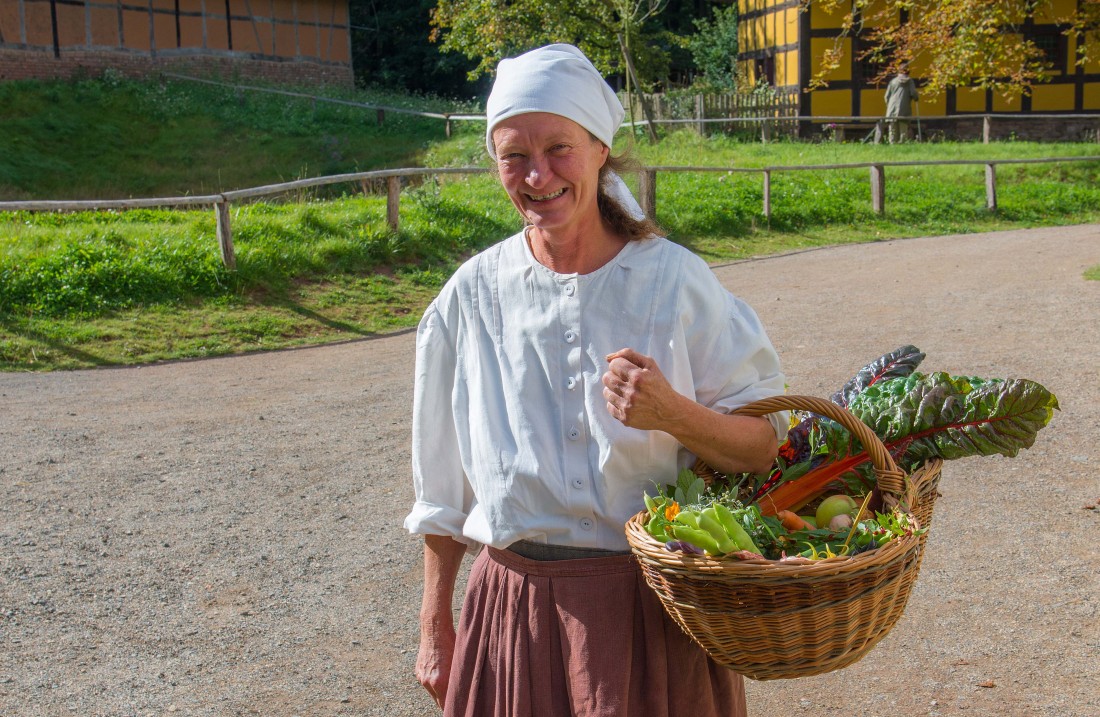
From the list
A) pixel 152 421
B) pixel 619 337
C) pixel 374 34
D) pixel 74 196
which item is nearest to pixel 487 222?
pixel 152 421

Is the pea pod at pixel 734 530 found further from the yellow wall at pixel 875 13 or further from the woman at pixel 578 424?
the yellow wall at pixel 875 13

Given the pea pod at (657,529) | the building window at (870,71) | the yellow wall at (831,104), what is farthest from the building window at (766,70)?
the pea pod at (657,529)

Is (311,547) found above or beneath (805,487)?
beneath

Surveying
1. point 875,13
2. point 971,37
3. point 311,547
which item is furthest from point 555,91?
point 875,13

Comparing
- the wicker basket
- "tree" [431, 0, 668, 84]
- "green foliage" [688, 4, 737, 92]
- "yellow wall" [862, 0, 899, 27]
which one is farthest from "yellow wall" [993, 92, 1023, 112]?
the wicker basket

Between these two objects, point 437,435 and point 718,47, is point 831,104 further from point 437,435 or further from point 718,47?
point 437,435

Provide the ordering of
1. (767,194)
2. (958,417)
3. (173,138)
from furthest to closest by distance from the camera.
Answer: (173,138) → (767,194) → (958,417)

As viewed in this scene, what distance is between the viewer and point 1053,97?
25344 mm

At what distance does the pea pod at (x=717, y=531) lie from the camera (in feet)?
5.36

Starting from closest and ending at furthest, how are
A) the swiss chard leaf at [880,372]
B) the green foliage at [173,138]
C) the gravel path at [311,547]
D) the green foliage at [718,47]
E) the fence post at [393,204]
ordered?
the swiss chard leaf at [880,372], the gravel path at [311,547], the fence post at [393,204], the green foliage at [173,138], the green foliage at [718,47]

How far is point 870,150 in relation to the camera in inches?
813

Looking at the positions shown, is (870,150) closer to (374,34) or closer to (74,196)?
(74,196)

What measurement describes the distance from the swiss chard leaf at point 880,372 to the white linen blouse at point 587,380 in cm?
35

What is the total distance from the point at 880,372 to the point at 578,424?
0.82m
